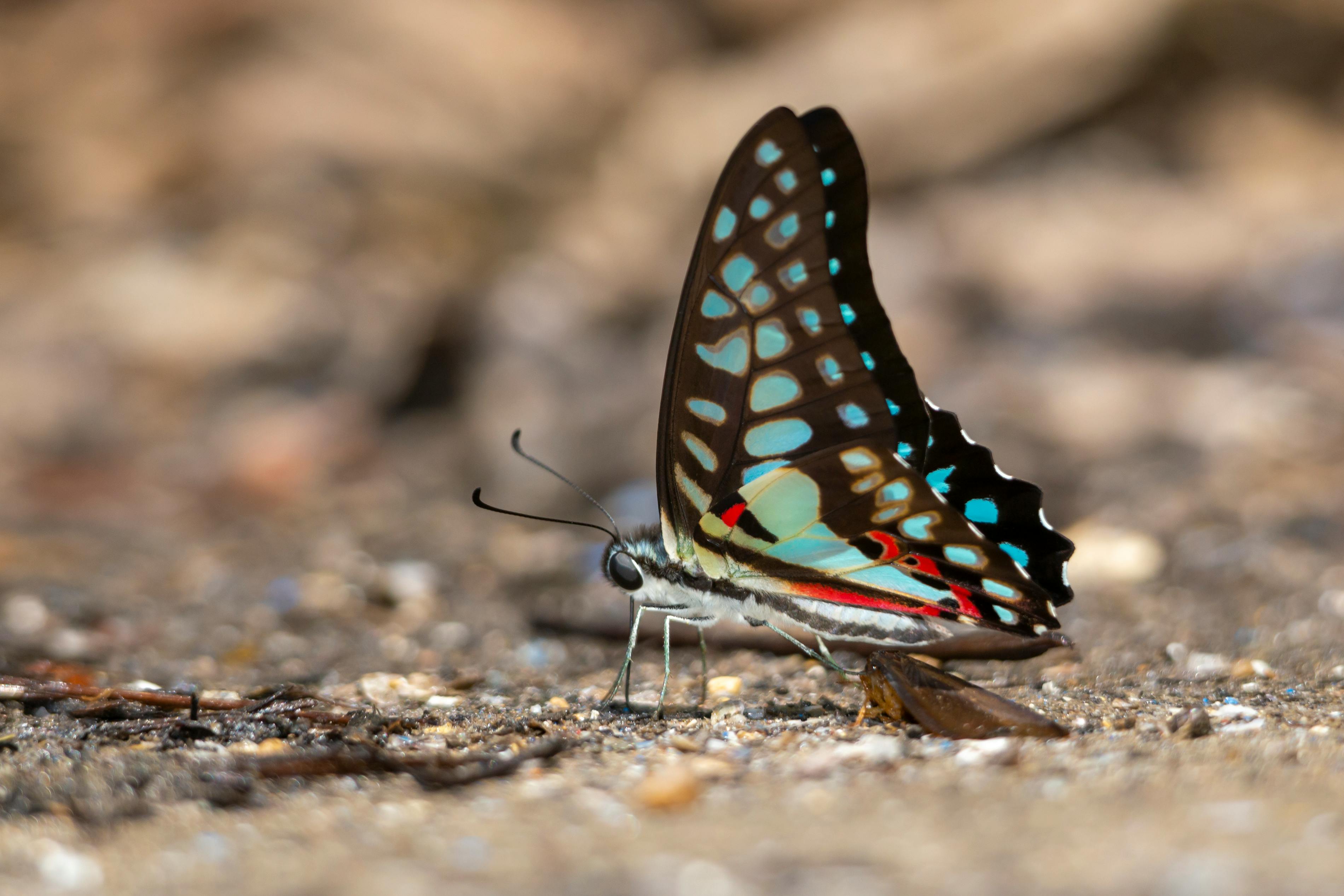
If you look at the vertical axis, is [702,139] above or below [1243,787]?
above

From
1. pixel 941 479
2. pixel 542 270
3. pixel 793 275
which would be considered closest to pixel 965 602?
pixel 941 479

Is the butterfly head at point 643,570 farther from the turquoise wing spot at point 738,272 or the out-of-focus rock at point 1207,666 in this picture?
the out-of-focus rock at point 1207,666

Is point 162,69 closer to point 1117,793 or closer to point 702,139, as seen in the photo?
point 702,139

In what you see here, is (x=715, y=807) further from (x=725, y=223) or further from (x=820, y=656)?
(x=725, y=223)

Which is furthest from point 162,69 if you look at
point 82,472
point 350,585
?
point 350,585

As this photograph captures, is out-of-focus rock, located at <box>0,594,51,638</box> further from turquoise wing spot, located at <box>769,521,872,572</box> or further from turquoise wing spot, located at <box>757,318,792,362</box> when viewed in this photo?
turquoise wing spot, located at <box>757,318,792,362</box>

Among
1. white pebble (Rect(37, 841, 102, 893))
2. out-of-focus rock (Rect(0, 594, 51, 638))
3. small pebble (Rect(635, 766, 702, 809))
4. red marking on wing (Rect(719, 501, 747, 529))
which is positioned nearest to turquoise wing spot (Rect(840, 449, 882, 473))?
red marking on wing (Rect(719, 501, 747, 529))

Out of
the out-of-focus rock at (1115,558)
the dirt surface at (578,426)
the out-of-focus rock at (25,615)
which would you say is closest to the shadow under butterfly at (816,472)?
the dirt surface at (578,426)
